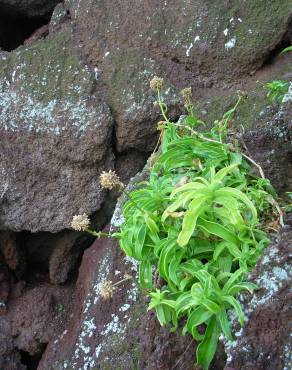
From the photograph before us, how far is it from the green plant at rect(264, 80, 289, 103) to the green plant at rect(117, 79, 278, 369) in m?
0.47

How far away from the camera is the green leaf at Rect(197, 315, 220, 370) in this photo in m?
1.77

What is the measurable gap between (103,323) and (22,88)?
1.25 meters

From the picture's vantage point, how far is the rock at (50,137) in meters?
2.90

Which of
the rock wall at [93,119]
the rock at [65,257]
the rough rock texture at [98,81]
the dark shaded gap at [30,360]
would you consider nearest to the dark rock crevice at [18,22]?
the rock wall at [93,119]

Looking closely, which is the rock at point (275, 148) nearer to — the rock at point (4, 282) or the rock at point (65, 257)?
the rock at point (65, 257)

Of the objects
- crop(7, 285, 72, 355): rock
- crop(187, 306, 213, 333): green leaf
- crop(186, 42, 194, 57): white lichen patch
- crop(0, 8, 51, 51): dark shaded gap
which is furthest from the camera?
crop(0, 8, 51, 51): dark shaded gap

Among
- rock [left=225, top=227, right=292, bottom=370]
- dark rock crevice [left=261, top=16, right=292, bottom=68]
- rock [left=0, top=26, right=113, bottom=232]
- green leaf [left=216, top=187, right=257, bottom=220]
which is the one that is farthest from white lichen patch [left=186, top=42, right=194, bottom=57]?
rock [left=225, top=227, right=292, bottom=370]

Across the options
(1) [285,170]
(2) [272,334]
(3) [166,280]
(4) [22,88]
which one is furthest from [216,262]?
(4) [22,88]

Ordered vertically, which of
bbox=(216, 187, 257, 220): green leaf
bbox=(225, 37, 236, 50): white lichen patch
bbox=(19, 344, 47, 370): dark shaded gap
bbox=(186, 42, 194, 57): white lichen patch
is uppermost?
bbox=(186, 42, 194, 57): white lichen patch

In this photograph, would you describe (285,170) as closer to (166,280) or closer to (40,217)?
(166,280)

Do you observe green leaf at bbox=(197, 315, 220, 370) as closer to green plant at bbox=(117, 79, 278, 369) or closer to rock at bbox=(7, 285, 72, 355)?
green plant at bbox=(117, 79, 278, 369)

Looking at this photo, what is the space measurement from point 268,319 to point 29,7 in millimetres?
2391

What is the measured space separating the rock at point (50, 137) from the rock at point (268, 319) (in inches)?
53.6

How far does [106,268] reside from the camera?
2.63m
